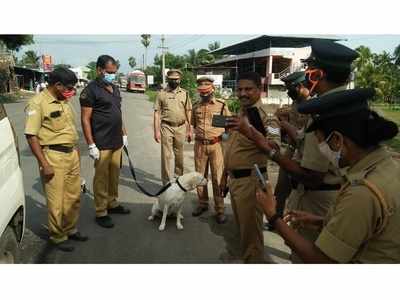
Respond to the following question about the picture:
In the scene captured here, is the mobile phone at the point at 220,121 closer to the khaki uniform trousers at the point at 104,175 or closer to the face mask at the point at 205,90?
the face mask at the point at 205,90

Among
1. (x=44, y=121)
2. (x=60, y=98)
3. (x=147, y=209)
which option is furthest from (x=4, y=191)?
(x=147, y=209)

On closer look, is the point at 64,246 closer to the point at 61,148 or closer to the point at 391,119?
the point at 61,148

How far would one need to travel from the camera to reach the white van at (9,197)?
2.46 meters

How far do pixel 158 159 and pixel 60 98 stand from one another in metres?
4.73

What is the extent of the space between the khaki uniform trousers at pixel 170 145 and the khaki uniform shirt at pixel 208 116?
2.11 ft

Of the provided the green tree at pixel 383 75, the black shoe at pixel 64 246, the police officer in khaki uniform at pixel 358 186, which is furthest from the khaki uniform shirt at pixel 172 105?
the green tree at pixel 383 75

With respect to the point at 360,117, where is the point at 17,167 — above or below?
below

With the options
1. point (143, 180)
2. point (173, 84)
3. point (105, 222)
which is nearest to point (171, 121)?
point (173, 84)

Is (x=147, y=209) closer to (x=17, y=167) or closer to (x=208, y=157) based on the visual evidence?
(x=208, y=157)

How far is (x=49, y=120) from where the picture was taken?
3482mm

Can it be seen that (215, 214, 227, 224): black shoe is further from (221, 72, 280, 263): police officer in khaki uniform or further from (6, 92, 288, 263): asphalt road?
(221, 72, 280, 263): police officer in khaki uniform

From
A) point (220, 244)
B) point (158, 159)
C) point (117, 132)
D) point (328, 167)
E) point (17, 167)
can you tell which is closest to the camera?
point (328, 167)

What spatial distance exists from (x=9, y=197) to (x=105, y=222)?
189 cm

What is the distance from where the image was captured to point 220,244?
3.96 m
